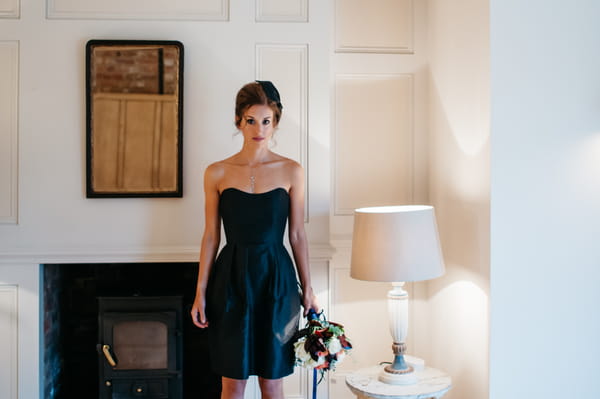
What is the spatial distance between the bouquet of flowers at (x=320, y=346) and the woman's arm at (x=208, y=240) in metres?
0.45

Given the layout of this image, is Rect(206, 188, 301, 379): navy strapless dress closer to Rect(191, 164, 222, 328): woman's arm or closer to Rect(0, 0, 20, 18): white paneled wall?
Rect(191, 164, 222, 328): woman's arm

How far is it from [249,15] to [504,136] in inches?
58.0

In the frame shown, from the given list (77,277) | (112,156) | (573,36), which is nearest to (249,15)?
(112,156)

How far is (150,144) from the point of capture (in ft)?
9.30

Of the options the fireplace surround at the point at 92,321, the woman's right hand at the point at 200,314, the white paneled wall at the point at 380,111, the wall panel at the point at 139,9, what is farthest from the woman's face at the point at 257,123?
the fireplace surround at the point at 92,321

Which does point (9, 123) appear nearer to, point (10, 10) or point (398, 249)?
point (10, 10)

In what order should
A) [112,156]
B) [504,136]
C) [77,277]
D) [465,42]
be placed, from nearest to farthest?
1. [504,136]
2. [465,42]
3. [112,156]
4. [77,277]

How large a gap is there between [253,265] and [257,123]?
612 millimetres

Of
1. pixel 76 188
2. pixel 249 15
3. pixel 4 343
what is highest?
pixel 249 15

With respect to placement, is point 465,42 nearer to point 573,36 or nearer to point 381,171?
point 573,36

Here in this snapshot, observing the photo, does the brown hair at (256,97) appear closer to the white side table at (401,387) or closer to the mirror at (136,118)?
the mirror at (136,118)

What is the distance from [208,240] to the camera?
2.40 metres

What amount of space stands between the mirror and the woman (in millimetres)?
590

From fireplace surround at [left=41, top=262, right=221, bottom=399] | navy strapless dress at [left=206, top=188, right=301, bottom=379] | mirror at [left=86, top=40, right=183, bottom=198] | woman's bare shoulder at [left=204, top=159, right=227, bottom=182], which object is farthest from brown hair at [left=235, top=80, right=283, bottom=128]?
fireplace surround at [left=41, top=262, right=221, bottom=399]
